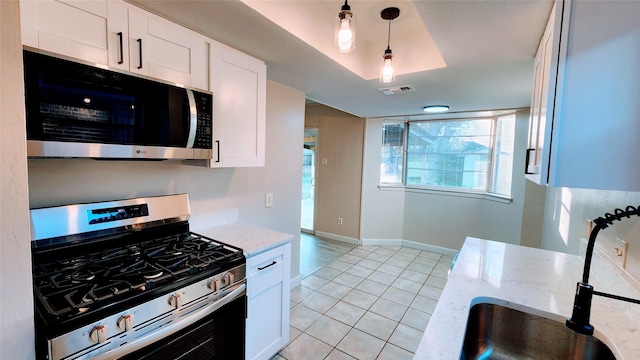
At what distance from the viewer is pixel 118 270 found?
1271 millimetres

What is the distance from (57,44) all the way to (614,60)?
2.04 meters

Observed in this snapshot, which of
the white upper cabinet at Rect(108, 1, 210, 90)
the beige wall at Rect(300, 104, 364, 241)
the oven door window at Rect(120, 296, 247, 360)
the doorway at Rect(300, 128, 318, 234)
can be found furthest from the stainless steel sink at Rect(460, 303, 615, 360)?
the doorway at Rect(300, 128, 318, 234)

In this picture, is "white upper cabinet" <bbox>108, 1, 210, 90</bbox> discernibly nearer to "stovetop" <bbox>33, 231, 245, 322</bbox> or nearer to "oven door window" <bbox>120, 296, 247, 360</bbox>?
"stovetop" <bbox>33, 231, 245, 322</bbox>

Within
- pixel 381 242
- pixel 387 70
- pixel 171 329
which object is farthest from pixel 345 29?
pixel 381 242

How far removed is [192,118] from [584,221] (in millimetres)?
2440

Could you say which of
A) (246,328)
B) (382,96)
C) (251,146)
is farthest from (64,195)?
(382,96)

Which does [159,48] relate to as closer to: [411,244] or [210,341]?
[210,341]

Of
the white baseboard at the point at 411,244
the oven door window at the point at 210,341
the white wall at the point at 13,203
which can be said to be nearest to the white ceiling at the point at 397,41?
the white wall at the point at 13,203

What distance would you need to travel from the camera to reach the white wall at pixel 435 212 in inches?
140

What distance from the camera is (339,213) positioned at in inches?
191

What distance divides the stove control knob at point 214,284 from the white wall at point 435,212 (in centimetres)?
344

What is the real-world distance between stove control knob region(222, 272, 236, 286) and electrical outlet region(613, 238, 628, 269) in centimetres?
180

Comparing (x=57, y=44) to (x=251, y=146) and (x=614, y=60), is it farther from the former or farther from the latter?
(x=614, y=60)

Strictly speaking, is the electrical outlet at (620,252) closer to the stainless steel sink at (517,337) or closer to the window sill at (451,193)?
the stainless steel sink at (517,337)
